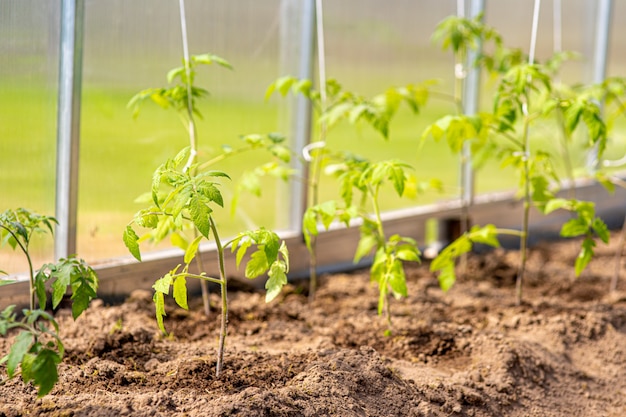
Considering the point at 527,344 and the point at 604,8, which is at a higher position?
the point at 604,8

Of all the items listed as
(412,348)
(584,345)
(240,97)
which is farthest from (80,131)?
(584,345)

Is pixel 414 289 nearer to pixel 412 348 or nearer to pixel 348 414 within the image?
pixel 412 348

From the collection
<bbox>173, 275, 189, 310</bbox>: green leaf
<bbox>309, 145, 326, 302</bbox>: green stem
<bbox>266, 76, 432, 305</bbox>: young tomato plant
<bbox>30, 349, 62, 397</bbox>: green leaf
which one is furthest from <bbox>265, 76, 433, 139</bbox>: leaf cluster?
<bbox>30, 349, 62, 397</bbox>: green leaf

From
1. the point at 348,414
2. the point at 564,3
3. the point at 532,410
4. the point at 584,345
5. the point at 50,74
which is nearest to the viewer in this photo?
the point at 348,414

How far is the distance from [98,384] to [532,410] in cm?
124

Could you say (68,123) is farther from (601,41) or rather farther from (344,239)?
(601,41)

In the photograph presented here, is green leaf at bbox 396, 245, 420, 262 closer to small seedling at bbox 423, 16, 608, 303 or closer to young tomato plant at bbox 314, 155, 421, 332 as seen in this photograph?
young tomato plant at bbox 314, 155, 421, 332

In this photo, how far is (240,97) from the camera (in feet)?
11.2

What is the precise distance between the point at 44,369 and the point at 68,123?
1181 mm

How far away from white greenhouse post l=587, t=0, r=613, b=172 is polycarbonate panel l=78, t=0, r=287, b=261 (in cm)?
263

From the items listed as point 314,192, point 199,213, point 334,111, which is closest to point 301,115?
point 314,192

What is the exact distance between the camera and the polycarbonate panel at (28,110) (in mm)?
2666

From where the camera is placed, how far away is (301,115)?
362 centimetres

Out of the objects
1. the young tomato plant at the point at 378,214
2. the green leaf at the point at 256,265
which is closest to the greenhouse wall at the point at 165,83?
the young tomato plant at the point at 378,214
